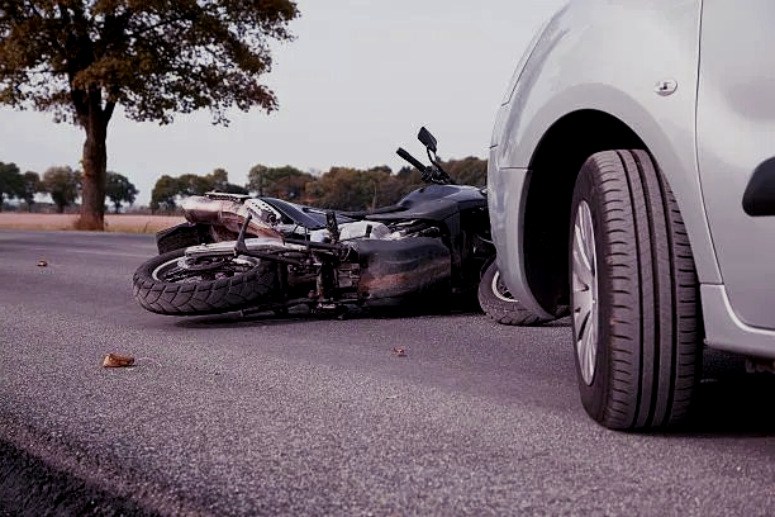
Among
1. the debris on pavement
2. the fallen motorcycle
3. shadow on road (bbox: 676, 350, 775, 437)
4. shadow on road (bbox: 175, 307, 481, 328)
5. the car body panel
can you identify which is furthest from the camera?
shadow on road (bbox: 175, 307, 481, 328)

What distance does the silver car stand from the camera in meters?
2.53

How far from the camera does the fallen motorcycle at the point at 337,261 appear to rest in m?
5.90

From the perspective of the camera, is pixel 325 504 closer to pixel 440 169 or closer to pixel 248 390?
pixel 248 390

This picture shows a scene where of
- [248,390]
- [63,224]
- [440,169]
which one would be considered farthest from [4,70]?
[248,390]

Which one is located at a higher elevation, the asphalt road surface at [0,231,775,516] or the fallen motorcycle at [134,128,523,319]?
the fallen motorcycle at [134,128,523,319]

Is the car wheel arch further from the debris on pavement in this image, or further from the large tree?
the large tree

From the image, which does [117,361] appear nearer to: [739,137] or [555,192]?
[555,192]

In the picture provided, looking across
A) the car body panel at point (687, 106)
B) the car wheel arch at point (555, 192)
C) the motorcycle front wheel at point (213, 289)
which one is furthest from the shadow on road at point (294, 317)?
the car body panel at point (687, 106)

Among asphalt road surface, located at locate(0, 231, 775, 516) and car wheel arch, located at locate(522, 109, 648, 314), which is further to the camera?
car wheel arch, located at locate(522, 109, 648, 314)

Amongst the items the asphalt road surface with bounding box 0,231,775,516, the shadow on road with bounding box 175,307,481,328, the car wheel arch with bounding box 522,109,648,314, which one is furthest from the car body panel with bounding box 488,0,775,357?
the shadow on road with bounding box 175,307,481,328

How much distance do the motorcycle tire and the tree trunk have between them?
→ 77.9 feet

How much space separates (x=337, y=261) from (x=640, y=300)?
11.5ft

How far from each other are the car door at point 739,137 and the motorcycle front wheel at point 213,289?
3.59 m

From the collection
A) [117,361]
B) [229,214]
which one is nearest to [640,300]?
[117,361]
